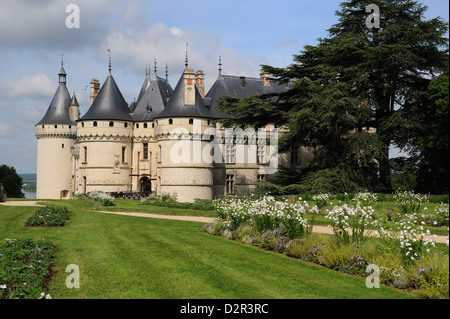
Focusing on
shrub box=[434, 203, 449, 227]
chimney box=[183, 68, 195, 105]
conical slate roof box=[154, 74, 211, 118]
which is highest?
chimney box=[183, 68, 195, 105]

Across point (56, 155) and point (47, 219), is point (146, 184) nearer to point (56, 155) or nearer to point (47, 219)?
point (56, 155)

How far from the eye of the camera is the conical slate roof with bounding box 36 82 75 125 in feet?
165

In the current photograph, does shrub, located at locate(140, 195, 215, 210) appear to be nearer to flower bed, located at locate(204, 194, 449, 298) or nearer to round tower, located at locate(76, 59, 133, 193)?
round tower, located at locate(76, 59, 133, 193)

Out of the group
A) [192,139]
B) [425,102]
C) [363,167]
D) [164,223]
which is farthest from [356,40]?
[164,223]

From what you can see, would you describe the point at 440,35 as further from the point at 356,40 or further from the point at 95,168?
the point at 95,168

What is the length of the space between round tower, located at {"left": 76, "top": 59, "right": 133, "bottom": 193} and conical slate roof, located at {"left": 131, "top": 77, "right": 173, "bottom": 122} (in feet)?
4.81

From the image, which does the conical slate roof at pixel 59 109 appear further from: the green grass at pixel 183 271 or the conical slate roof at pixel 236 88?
the green grass at pixel 183 271

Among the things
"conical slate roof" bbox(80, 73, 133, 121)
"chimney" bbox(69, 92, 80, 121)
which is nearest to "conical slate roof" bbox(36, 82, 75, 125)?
"chimney" bbox(69, 92, 80, 121)

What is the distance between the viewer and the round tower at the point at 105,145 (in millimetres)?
38938

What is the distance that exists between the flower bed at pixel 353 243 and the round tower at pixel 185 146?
64.6ft

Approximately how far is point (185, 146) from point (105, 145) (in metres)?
8.43

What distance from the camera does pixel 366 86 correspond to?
2705 cm

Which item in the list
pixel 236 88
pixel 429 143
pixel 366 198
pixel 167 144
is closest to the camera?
pixel 429 143

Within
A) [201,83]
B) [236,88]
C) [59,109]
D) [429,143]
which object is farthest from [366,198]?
[59,109]
